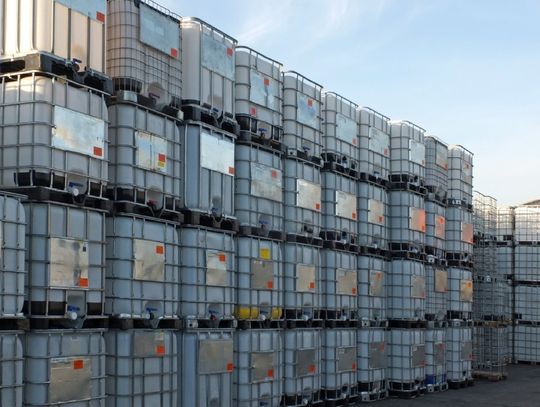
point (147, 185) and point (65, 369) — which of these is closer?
point (65, 369)

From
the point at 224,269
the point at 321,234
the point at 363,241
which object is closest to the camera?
the point at 224,269

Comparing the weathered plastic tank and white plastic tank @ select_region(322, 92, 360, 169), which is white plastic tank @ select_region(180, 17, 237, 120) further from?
white plastic tank @ select_region(322, 92, 360, 169)

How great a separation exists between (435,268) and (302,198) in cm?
617

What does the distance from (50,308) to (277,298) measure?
16.9 ft

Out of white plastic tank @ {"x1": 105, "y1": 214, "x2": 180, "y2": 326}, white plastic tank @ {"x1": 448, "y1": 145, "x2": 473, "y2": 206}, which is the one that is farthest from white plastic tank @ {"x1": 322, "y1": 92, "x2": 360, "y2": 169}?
white plastic tank @ {"x1": 105, "y1": 214, "x2": 180, "y2": 326}

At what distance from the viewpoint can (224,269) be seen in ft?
39.0

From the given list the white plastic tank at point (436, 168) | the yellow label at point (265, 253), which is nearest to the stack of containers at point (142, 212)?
the yellow label at point (265, 253)

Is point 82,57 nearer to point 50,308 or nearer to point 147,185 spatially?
point 147,185

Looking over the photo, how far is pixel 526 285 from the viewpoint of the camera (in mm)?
28094

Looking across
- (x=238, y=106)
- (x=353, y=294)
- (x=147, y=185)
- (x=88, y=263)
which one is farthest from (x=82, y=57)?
(x=353, y=294)

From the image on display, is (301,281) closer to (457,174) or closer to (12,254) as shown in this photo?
(12,254)

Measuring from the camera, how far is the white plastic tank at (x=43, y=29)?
9.31 metres

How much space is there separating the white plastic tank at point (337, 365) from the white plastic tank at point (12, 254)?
7820 millimetres

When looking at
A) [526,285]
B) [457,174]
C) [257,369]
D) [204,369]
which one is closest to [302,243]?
[257,369]
